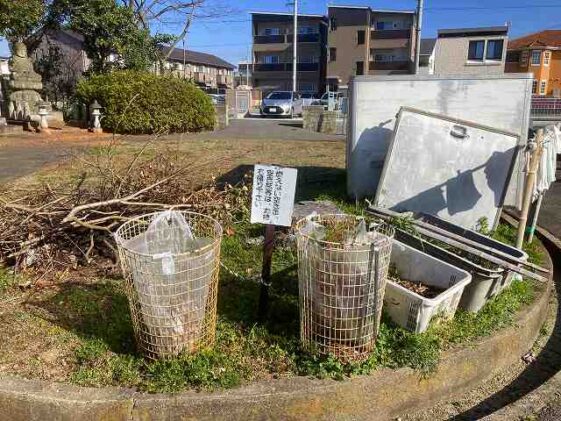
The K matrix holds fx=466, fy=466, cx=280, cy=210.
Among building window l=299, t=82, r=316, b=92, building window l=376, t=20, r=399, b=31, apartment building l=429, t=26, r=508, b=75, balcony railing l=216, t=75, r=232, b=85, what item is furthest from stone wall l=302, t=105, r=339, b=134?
balcony railing l=216, t=75, r=232, b=85

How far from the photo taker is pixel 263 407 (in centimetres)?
235

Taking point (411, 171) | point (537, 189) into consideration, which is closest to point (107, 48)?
point (411, 171)

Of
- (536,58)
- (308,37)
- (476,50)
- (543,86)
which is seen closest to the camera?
(476,50)

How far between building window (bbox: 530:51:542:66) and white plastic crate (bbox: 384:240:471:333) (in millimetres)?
52953

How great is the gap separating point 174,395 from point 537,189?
11.3ft

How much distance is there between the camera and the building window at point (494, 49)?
3703 centimetres

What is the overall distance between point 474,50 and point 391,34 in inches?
407

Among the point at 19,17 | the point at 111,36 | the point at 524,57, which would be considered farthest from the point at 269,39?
the point at 19,17

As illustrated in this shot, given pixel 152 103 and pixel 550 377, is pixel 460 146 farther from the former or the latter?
pixel 152 103

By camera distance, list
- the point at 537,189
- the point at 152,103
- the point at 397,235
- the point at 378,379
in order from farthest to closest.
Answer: the point at 152,103 → the point at 537,189 → the point at 397,235 → the point at 378,379

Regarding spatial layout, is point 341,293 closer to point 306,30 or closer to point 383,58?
point 383,58

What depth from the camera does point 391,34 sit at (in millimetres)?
45969

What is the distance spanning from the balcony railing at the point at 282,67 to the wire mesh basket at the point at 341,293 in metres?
50.1

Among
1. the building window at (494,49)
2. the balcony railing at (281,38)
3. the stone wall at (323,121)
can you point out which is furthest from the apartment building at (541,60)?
the stone wall at (323,121)
